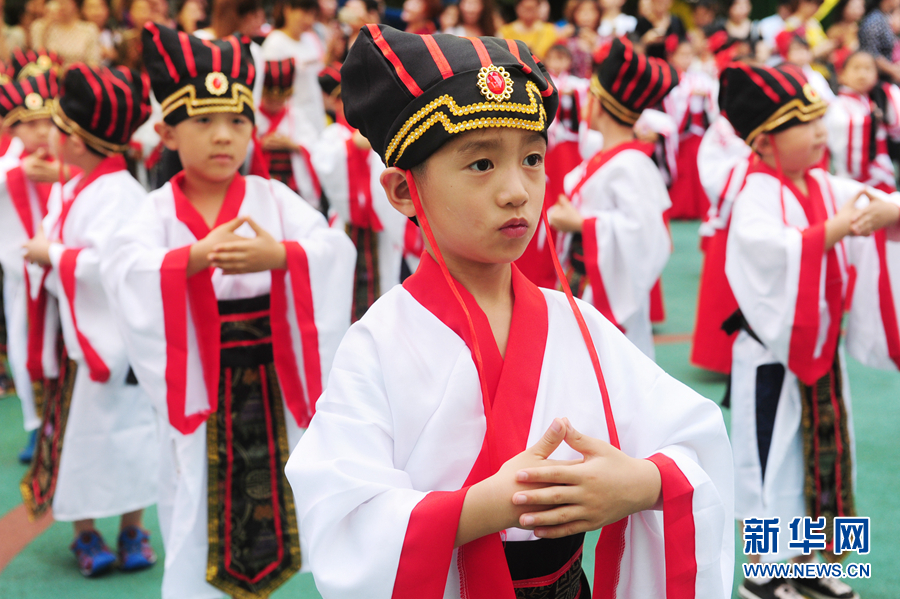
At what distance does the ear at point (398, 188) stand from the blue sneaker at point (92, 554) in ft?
7.22

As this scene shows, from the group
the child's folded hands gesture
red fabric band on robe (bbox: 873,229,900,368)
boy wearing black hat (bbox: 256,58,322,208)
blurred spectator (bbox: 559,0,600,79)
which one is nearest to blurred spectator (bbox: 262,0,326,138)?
boy wearing black hat (bbox: 256,58,322,208)

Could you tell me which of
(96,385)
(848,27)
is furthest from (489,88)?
(848,27)

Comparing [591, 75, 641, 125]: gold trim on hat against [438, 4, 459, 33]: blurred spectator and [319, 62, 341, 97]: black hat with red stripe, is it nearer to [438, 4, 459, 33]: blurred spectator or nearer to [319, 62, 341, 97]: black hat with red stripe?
[319, 62, 341, 97]: black hat with red stripe

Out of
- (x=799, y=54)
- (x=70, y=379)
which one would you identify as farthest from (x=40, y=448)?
(x=799, y=54)

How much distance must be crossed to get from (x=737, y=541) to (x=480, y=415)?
2.15 m

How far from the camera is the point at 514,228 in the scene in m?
1.30

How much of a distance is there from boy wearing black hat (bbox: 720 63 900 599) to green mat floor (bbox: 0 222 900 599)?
393 mm

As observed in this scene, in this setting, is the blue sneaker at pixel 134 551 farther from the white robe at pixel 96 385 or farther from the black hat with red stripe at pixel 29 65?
the black hat with red stripe at pixel 29 65

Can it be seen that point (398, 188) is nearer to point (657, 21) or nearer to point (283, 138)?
point (283, 138)

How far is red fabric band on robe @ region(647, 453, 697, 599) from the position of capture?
4.17ft

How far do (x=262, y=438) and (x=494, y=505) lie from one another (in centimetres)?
147

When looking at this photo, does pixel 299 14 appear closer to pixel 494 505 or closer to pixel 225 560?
pixel 225 560

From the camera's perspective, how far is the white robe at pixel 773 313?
8.33 feet

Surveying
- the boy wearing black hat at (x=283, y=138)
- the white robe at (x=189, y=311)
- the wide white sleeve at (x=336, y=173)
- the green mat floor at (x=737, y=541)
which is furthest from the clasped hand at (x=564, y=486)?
the boy wearing black hat at (x=283, y=138)
